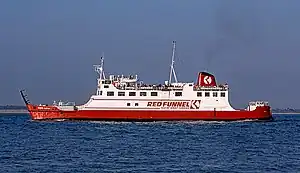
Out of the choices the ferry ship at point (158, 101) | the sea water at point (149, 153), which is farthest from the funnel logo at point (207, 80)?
the sea water at point (149, 153)

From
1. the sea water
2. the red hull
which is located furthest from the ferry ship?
the sea water

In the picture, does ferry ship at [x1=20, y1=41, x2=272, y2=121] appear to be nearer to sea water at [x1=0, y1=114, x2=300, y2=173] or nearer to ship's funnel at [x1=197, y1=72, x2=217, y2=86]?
ship's funnel at [x1=197, y1=72, x2=217, y2=86]

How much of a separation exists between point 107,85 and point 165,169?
49008 mm

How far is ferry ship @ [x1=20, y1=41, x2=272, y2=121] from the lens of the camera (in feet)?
267

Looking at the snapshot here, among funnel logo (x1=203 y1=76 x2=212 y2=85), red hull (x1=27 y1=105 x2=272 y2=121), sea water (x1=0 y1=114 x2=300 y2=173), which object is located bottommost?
sea water (x1=0 y1=114 x2=300 y2=173)

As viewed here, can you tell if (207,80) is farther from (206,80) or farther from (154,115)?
(154,115)

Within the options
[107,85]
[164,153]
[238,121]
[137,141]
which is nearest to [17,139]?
[137,141]

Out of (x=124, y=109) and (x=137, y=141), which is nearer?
(x=137, y=141)

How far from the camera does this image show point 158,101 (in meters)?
81.8

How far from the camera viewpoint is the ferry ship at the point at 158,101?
81.3m

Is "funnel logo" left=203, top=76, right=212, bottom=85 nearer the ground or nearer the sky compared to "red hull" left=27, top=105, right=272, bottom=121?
nearer the sky

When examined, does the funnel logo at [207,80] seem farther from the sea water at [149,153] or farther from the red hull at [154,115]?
the sea water at [149,153]

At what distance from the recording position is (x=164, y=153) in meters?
40.7

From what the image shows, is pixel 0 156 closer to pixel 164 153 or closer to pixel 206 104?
pixel 164 153
